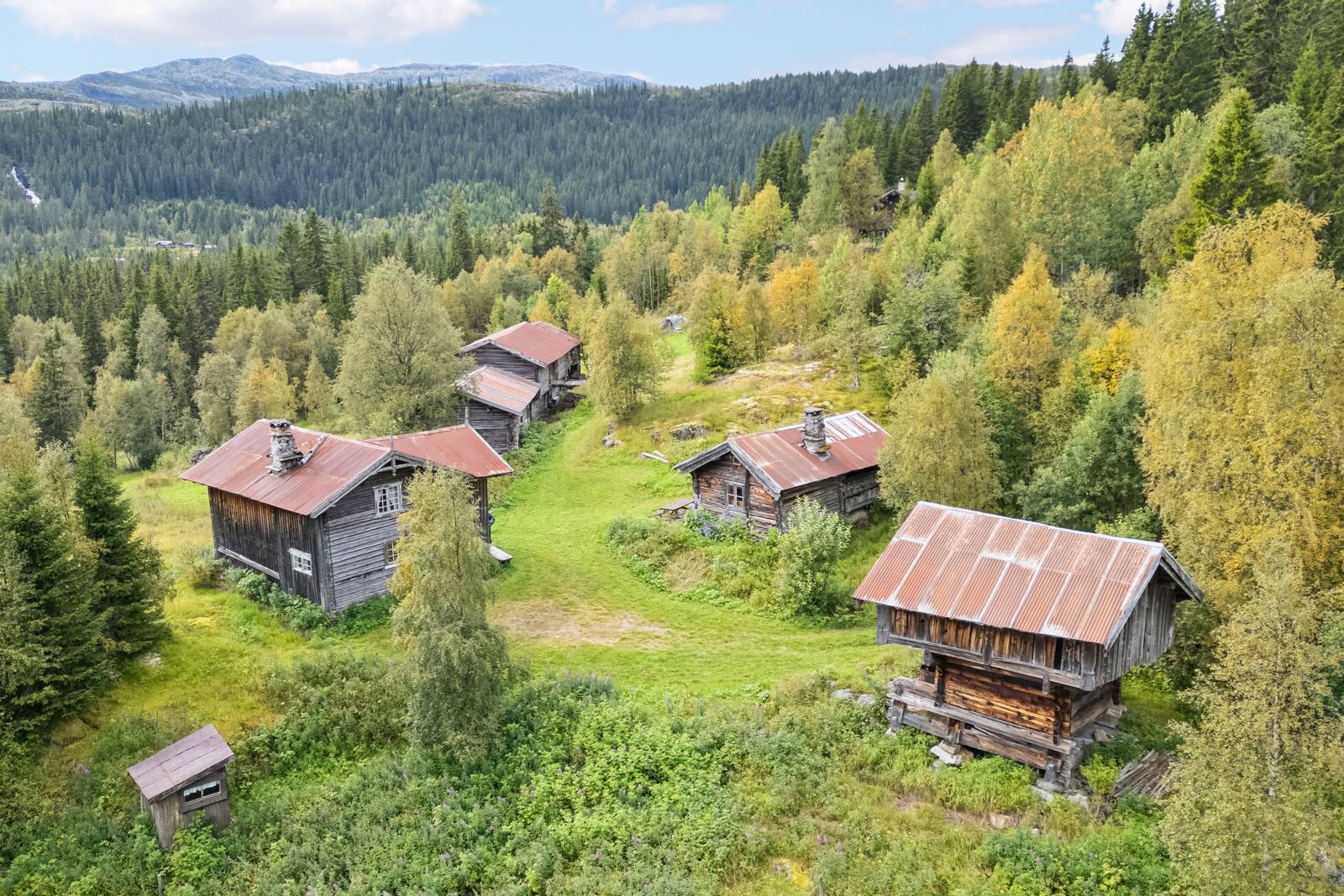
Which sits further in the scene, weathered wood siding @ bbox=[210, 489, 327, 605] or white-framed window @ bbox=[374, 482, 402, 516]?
white-framed window @ bbox=[374, 482, 402, 516]

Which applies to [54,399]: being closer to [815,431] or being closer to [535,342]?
[535,342]

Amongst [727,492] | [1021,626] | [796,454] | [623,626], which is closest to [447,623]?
[623,626]

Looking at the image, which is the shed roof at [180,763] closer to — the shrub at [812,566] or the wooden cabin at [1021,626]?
the wooden cabin at [1021,626]

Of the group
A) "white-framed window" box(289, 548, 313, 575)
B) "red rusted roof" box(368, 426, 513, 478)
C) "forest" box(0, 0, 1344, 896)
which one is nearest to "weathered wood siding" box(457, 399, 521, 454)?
"forest" box(0, 0, 1344, 896)

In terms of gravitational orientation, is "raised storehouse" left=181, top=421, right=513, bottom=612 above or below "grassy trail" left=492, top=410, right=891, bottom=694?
above

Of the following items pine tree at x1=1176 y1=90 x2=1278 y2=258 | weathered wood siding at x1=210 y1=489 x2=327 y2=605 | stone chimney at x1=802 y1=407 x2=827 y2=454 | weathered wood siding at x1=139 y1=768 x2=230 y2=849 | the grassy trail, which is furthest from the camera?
pine tree at x1=1176 y1=90 x2=1278 y2=258

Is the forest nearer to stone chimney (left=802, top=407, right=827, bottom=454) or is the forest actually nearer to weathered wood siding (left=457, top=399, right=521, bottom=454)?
weathered wood siding (left=457, top=399, right=521, bottom=454)

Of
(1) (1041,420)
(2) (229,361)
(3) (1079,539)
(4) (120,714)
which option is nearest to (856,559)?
(1) (1041,420)
